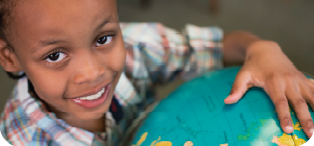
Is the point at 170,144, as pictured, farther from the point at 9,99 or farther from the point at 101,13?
the point at 9,99

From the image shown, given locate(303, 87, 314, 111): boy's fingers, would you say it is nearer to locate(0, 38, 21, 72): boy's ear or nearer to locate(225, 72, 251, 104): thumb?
locate(225, 72, 251, 104): thumb

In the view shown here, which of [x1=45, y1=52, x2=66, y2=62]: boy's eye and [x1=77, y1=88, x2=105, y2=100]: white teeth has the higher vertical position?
[x1=45, y1=52, x2=66, y2=62]: boy's eye

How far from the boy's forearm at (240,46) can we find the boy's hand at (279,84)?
24 millimetres

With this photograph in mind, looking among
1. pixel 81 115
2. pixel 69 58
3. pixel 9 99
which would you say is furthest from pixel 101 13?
pixel 9 99

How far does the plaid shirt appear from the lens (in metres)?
0.55

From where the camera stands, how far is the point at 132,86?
2.10ft

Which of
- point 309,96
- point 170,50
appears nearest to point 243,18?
point 170,50

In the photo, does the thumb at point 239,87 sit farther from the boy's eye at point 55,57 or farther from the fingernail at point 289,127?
the boy's eye at point 55,57

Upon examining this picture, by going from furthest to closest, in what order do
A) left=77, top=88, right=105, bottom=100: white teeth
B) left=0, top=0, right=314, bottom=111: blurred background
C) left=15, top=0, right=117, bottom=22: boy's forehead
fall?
1. left=0, top=0, right=314, bottom=111: blurred background
2. left=77, top=88, right=105, bottom=100: white teeth
3. left=15, top=0, right=117, bottom=22: boy's forehead

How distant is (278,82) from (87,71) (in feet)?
1.20

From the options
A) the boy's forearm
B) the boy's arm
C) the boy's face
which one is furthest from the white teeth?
the boy's forearm

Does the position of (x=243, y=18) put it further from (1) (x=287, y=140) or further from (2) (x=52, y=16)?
(2) (x=52, y=16)

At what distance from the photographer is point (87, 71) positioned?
448 mm

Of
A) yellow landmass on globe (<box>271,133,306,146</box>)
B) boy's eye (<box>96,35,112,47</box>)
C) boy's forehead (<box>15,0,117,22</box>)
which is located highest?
boy's forehead (<box>15,0,117,22</box>)
